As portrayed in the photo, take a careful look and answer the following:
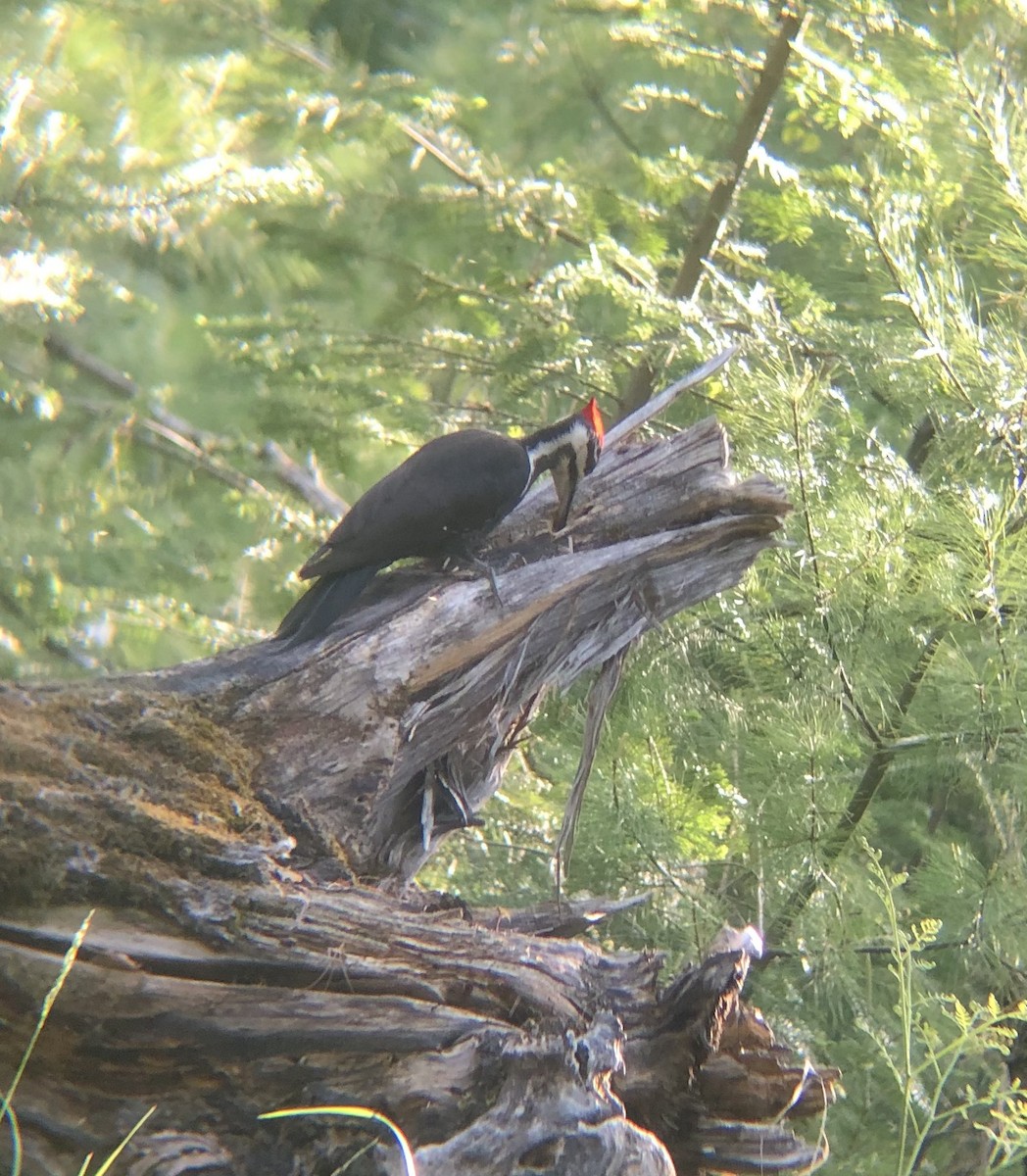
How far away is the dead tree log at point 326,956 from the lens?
5.00ft

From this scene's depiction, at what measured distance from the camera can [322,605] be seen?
225cm

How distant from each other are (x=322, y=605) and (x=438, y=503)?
35 cm

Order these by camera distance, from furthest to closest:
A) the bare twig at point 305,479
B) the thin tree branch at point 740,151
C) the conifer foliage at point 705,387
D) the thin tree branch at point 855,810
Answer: the bare twig at point 305,479, the thin tree branch at point 740,151, the thin tree branch at point 855,810, the conifer foliage at point 705,387

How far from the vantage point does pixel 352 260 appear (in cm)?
396

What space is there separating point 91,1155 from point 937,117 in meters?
2.91

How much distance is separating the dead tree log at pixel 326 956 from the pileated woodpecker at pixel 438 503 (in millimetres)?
97

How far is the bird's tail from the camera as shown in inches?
87.0

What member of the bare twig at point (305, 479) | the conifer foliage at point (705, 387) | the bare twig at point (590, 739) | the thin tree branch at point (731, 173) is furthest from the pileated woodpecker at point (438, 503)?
the bare twig at point (305, 479)

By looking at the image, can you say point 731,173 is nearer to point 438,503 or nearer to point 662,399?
point 662,399

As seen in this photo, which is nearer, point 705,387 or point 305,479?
point 705,387

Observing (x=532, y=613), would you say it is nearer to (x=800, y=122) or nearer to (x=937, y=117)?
(x=937, y=117)

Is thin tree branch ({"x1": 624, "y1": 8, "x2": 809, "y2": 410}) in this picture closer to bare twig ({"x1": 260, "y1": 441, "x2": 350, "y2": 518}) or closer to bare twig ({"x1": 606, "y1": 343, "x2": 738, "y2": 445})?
bare twig ({"x1": 606, "y1": 343, "x2": 738, "y2": 445})

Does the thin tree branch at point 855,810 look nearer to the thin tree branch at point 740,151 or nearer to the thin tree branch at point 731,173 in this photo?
the thin tree branch at point 731,173

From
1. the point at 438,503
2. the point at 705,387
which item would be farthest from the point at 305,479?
the point at 438,503
